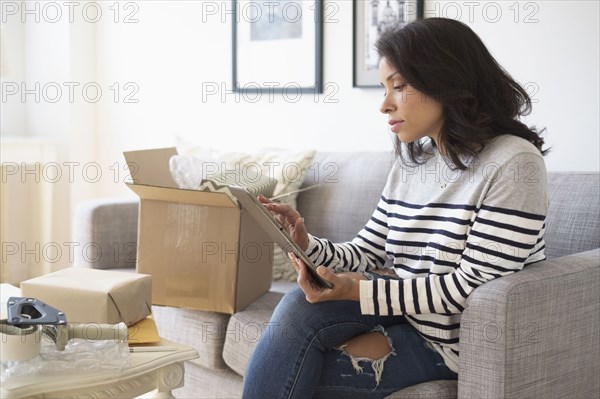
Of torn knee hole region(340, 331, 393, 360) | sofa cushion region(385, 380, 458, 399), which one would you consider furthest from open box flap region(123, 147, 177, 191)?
sofa cushion region(385, 380, 458, 399)

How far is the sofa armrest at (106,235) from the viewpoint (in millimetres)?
2521

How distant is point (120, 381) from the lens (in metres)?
1.42

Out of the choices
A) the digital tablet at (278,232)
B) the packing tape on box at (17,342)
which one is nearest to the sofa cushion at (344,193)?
the digital tablet at (278,232)

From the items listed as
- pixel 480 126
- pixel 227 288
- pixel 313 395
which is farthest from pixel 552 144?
pixel 313 395

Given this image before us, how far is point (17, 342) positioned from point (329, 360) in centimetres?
61

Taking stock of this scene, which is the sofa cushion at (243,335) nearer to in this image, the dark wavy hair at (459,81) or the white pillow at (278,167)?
the white pillow at (278,167)

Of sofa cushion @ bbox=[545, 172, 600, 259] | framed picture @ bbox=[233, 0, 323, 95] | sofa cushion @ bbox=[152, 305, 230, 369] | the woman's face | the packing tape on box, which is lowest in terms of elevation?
sofa cushion @ bbox=[152, 305, 230, 369]

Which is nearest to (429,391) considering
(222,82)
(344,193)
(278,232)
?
(278,232)

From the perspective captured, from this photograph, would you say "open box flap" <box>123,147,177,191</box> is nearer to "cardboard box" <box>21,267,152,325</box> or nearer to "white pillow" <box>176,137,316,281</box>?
"white pillow" <box>176,137,316,281</box>

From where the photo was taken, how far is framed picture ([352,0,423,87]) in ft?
8.96

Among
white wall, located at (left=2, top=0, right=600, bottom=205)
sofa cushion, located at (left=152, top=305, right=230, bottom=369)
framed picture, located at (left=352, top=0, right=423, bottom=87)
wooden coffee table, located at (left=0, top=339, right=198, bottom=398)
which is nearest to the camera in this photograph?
wooden coffee table, located at (left=0, top=339, right=198, bottom=398)

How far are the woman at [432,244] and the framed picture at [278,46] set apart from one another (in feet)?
4.37

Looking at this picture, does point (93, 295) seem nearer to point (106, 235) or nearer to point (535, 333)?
point (535, 333)

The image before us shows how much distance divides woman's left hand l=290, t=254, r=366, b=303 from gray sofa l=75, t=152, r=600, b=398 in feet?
0.73
